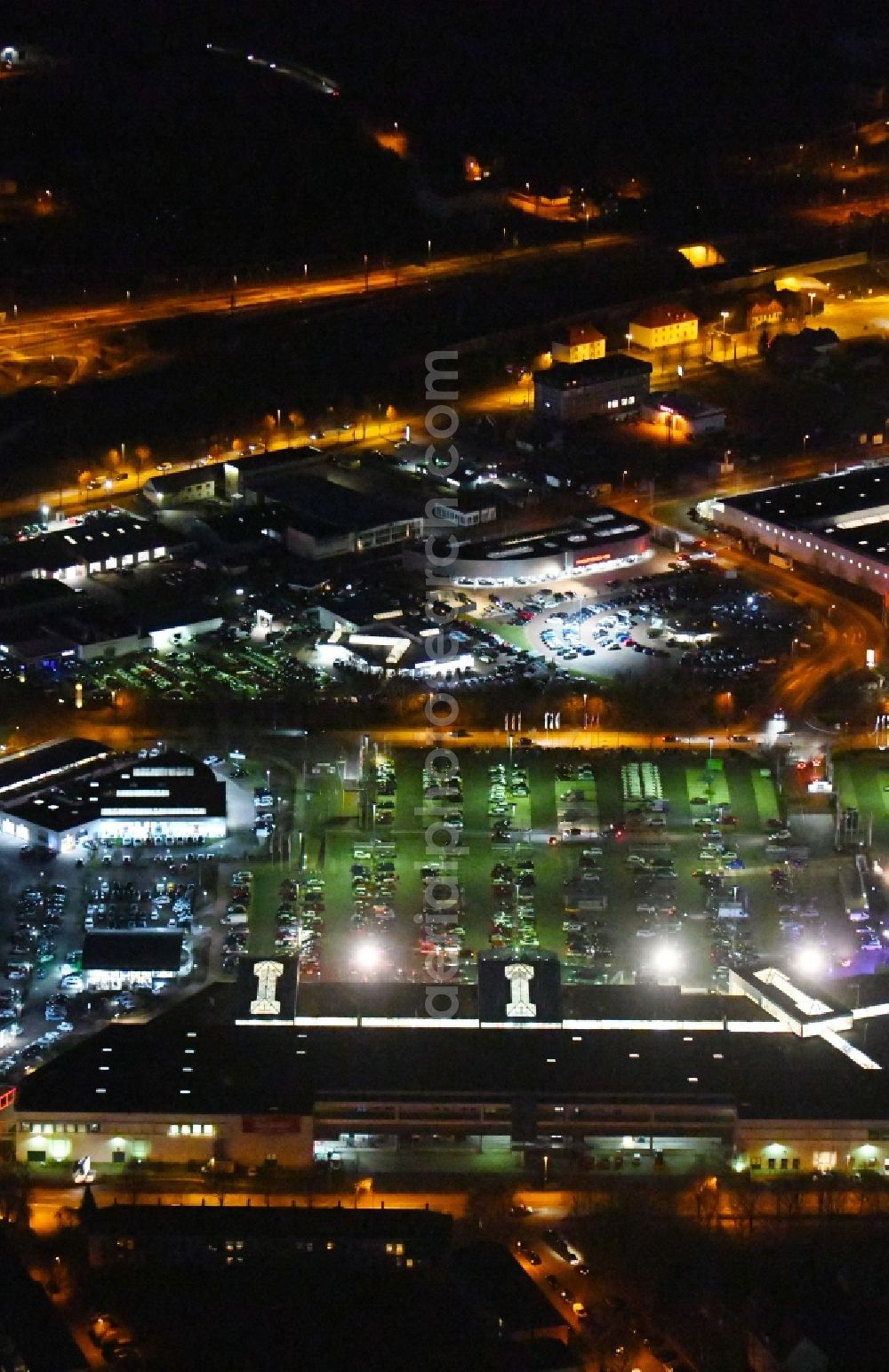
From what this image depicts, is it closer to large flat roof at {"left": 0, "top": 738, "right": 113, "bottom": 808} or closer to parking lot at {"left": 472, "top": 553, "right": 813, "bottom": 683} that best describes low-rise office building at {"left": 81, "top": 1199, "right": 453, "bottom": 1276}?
large flat roof at {"left": 0, "top": 738, "right": 113, "bottom": 808}

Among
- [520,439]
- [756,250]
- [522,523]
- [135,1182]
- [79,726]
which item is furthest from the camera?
[756,250]

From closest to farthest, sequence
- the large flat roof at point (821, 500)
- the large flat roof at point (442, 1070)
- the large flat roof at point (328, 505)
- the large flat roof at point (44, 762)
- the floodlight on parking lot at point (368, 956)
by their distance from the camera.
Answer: the large flat roof at point (442, 1070) < the floodlight on parking lot at point (368, 956) < the large flat roof at point (44, 762) < the large flat roof at point (328, 505) < the large flat roof at point (821, 500)

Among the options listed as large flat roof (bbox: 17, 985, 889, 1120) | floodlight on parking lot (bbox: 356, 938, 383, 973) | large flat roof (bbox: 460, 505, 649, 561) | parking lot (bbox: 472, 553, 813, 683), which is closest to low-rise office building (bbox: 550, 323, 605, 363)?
large flat roof (bbox: 460, 505, 649, 561)

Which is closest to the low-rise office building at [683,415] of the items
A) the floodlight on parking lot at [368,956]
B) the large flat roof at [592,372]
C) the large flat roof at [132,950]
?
the large flat roof at [592,372]

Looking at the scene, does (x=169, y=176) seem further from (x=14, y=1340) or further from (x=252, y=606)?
(x=14, y=1340)

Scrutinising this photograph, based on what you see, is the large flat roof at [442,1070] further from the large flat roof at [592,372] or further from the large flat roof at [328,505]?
the large flat roof at [592,372]

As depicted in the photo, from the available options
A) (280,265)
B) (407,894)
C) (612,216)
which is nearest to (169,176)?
(280,265)
